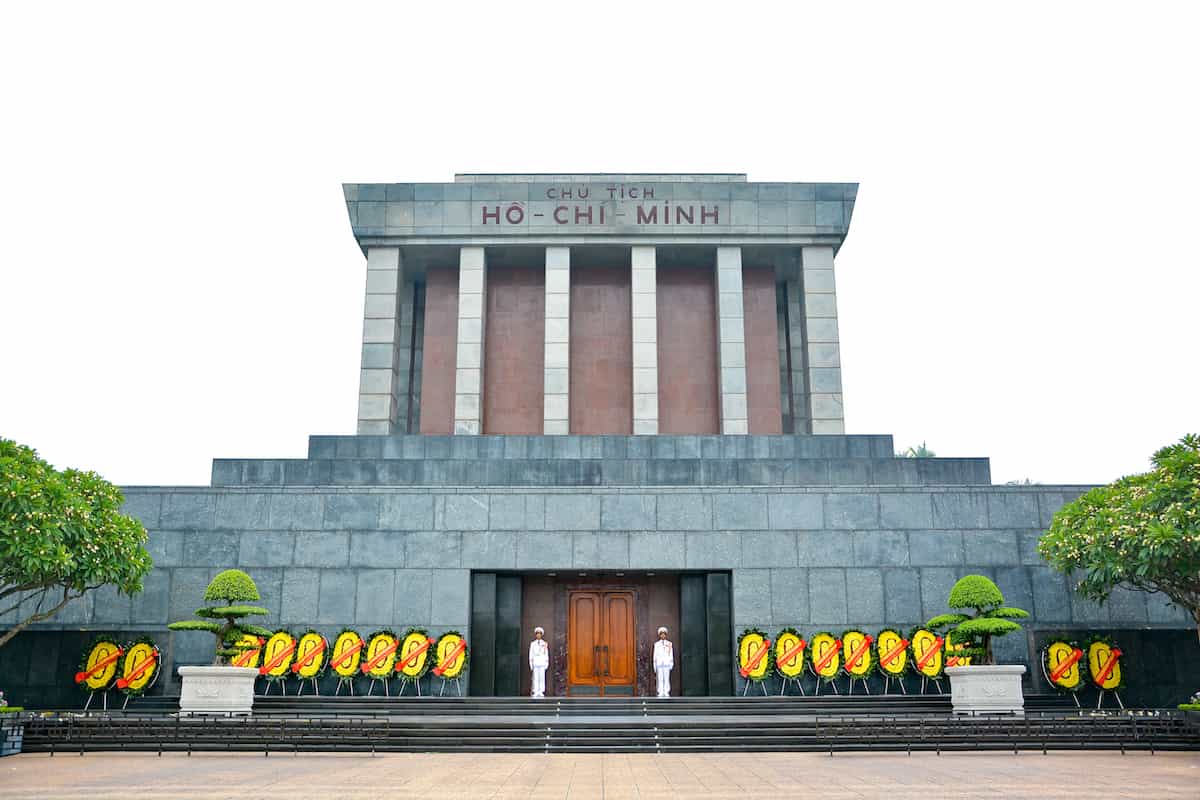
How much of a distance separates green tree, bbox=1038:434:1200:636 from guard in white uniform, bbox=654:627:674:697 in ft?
27.0

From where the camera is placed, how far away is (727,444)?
87.9 ft

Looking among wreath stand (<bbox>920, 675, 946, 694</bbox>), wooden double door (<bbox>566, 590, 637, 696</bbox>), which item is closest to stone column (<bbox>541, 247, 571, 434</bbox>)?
wooden double door (<bbox>566, 590, 637, 696</bbox>)

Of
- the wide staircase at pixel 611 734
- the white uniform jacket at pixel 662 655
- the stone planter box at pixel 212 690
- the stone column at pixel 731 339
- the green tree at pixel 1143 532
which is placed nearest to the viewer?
the wide staircase at pixel 611 734

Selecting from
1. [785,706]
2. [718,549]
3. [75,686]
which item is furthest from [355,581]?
[785,706]

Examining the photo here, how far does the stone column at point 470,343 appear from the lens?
102 feet

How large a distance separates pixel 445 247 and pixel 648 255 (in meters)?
6.41

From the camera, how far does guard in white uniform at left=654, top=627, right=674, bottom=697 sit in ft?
74.2

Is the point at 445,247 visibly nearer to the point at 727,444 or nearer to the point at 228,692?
the point at 727,444

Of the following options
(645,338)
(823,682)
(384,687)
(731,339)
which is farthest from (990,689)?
(645,338)

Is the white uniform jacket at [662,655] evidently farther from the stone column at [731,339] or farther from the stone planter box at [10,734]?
the stone planter box at [10,734]

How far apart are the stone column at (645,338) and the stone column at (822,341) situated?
15.4 ft

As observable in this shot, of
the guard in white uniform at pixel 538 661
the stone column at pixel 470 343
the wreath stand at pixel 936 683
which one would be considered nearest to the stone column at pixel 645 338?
the stone column at pixel 470 343

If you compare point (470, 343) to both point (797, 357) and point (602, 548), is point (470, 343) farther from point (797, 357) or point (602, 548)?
point (797, 357)

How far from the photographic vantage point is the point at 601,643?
80.5 feet
